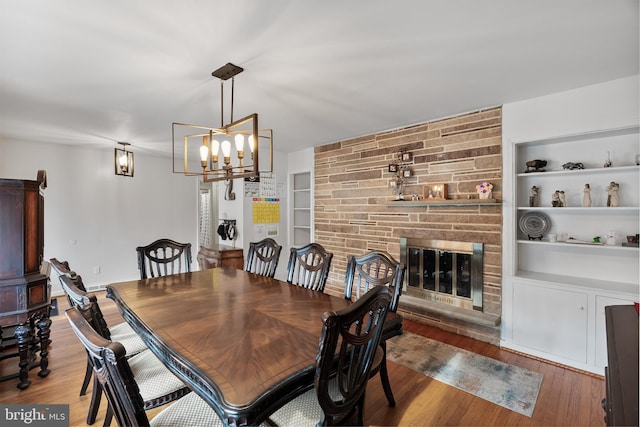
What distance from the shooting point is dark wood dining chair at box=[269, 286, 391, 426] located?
1117 mm

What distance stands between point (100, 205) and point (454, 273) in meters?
5.52

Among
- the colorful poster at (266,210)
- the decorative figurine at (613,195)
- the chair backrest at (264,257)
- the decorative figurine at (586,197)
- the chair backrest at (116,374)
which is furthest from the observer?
the colorful poster at (266,210)

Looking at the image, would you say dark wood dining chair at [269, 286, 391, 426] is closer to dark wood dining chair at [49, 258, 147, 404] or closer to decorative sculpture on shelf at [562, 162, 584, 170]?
dark wood dining chair at [49, 258, 147, 404]

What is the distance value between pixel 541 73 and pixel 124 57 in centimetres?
299

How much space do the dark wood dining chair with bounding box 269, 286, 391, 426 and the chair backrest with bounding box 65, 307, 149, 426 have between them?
23.4 inches

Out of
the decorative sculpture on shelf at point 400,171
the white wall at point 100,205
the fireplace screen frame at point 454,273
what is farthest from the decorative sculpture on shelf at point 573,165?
the white wall at point 100,205

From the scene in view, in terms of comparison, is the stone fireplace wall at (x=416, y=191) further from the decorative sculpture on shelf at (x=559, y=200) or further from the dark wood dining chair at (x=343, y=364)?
the dark wood dining chair at (x=343, y=364)

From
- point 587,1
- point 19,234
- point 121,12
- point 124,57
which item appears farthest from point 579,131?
point 19,234

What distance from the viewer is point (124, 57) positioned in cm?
197

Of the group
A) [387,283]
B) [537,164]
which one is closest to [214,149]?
[387,283]

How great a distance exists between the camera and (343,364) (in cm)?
127

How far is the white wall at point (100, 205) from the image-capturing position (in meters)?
4.57

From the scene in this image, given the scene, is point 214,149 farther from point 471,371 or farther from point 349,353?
point 471,371

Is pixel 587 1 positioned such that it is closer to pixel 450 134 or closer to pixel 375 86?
pixel 375 86
